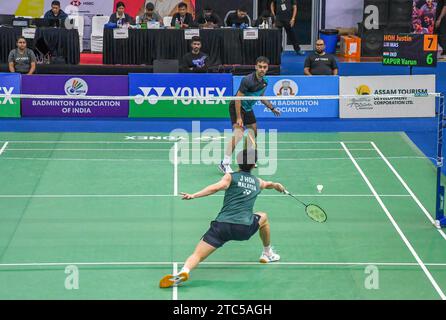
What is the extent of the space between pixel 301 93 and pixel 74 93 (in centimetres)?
562

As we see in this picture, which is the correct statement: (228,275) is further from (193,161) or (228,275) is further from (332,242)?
(193,161)

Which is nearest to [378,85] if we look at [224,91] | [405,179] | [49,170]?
[224,91]

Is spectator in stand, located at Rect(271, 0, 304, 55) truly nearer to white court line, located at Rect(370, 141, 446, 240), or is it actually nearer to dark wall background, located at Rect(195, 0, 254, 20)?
dark wall background, located at Rect(195, 0, 254, 20)

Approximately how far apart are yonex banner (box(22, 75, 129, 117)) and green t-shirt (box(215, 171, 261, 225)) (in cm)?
1094

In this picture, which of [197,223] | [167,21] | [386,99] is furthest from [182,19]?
[197,223]

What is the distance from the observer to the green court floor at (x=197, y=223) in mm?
12148

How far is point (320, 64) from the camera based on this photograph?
924 inches

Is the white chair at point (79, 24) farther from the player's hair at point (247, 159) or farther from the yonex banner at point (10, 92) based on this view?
the player's hair at point (247, 159)

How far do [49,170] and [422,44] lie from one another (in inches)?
442

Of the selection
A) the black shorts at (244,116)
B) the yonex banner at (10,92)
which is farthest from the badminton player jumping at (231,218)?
the yonex banner at (10,92)

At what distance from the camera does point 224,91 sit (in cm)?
2280

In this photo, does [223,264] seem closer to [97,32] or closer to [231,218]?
[231,218]

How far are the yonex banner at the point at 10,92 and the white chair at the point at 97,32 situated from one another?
661 cm

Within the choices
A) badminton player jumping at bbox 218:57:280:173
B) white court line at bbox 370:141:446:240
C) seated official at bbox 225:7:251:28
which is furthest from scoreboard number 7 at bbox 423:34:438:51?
badminton player jumping at bbox 218:57:280:173
